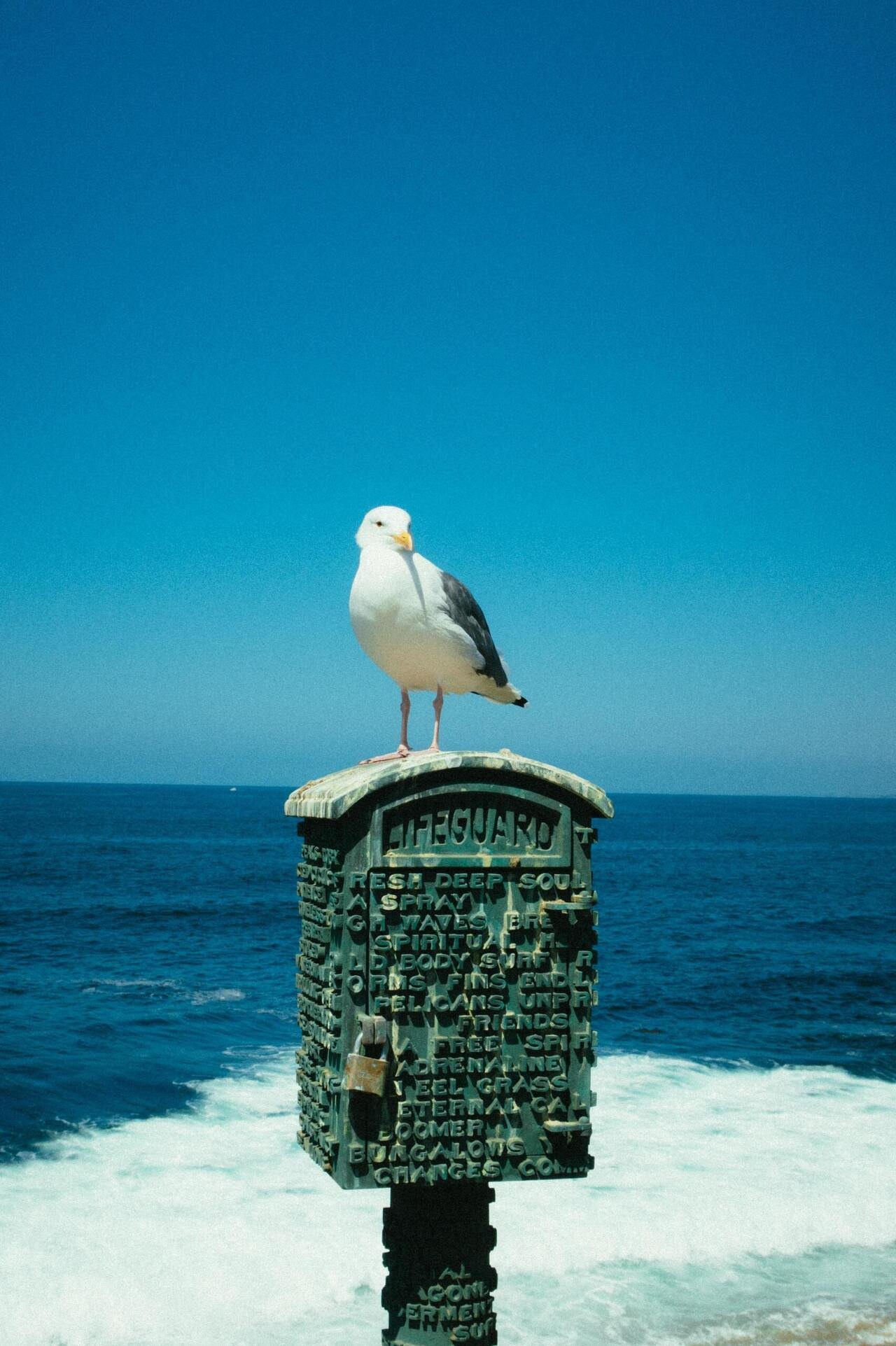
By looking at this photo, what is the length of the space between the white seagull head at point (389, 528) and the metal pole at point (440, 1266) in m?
3.34

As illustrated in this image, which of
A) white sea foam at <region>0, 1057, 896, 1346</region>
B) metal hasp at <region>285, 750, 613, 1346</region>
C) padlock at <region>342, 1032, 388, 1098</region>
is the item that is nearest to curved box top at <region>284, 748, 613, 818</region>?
metal hasp at <region>285, 750, 613, 1346</region>

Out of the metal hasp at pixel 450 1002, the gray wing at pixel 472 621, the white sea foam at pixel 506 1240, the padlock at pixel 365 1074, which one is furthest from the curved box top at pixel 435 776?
the white sea foam at pixel 506 1240

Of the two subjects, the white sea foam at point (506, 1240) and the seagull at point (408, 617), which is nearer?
the seagull at point (408, 617)

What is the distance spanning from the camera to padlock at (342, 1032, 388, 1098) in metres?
5.73

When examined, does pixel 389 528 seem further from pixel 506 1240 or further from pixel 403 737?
pixel 506 1240

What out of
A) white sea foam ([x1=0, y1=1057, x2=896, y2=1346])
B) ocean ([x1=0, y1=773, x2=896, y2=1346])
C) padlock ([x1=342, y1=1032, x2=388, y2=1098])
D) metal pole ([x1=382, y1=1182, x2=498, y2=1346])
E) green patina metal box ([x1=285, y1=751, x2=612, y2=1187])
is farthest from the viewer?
ocean ([x1=0, y1=773, x2=896, y2=1346])

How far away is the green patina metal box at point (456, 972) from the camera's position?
5914 millimetres

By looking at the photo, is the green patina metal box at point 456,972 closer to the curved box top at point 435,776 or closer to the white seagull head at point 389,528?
the curved box top at point 435,776

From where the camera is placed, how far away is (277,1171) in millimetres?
15547

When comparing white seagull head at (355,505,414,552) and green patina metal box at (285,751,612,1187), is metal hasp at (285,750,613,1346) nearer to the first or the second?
green patina metal box at (285,751,612,1187)

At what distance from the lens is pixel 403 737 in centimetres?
692

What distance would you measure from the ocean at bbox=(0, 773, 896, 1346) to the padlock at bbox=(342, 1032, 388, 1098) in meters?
7.28

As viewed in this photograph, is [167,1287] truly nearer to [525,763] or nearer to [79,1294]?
[79,1294]

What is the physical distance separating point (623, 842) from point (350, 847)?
297 feet
